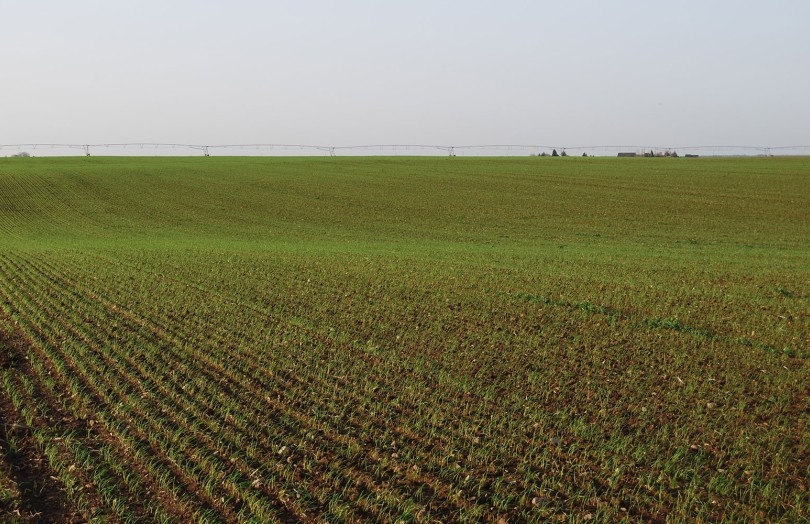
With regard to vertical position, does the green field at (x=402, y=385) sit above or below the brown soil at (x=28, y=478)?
below

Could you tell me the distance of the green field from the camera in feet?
20.2

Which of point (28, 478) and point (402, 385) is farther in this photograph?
point (402, 385)

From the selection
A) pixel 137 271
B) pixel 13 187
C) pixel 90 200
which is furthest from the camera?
pixel 13 187

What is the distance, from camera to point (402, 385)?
30.1 feet

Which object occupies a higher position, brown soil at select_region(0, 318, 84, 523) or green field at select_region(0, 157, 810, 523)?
brown soil at select_region(0, 318, 84, 523)

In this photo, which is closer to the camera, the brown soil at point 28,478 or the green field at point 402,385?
the brown soil at point 28,478

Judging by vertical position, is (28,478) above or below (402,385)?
above

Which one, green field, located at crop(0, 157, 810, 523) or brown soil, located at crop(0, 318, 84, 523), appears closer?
brown soil, located at crop(0, 318, 84, 523)

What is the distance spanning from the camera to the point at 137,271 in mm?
18516

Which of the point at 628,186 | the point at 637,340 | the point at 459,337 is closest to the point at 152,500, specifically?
the point at 459,337

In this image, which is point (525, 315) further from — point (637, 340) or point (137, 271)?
point (137, 271)

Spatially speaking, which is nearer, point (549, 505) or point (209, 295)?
point (549, 505)

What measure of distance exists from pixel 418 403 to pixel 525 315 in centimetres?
551

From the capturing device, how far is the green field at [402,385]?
6.16m
